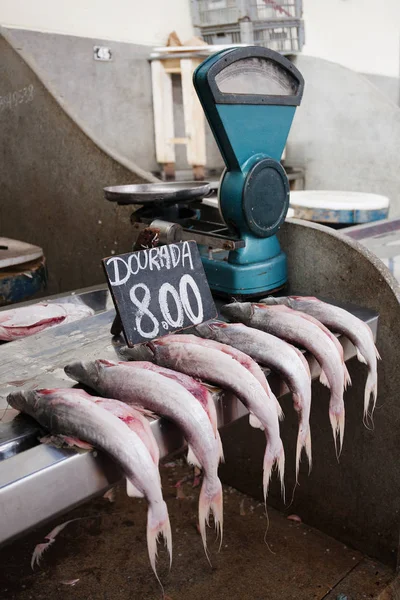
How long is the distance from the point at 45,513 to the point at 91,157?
1951 mm

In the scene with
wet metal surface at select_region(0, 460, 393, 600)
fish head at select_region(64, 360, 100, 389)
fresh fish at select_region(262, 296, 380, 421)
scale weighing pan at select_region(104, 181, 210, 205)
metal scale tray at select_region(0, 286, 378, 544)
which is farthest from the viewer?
wet metal surface at select_region(0, 460, 393, 600)

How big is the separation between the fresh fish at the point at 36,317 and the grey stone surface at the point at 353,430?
0.80 meters

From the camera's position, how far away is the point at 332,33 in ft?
23.6

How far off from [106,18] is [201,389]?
429 centimetres

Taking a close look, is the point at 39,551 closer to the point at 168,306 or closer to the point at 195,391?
the point at 168,306

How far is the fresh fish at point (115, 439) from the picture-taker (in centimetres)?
98

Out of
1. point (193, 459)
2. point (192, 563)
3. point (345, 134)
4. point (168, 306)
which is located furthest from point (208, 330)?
point (345, 134)

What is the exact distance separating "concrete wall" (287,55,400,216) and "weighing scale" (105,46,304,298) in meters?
3.70

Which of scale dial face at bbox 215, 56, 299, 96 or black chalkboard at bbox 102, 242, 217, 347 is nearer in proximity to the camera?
black chalkboard at bbox 102, 242, 217, 347

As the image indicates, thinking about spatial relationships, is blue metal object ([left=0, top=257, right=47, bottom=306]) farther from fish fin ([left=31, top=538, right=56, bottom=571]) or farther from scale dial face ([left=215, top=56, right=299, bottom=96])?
scale dial face ([left=215, top=56, right=299, bottom=96])

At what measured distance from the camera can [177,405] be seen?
43.2 inches

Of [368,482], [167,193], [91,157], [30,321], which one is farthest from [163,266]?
[91,157]

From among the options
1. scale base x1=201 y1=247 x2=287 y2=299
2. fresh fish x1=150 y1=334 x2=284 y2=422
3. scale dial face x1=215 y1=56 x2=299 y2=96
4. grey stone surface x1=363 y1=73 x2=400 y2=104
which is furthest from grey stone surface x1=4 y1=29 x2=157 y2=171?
grey stone surface x1=363 y1=73 x2=400 y2=104

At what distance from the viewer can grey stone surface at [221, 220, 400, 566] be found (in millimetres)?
1825
